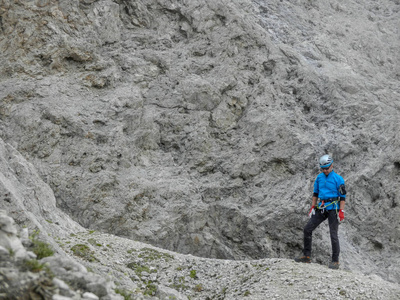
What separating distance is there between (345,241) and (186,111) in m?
6.99

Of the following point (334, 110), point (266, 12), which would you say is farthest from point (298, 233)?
point (266, 12)

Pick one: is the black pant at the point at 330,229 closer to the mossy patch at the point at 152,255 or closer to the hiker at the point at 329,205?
the hiker at the point at 329,205

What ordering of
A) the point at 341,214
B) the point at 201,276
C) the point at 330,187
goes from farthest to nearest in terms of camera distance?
the point at 330,187, the point at 341,214, the point at 201,276

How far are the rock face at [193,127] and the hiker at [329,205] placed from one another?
113 inches

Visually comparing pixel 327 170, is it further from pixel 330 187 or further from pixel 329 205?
pixel 329 205

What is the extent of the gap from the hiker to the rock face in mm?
2862

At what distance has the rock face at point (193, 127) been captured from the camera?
1323cm

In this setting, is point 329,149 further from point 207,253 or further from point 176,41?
point 176,41

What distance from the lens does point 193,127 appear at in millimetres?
15258

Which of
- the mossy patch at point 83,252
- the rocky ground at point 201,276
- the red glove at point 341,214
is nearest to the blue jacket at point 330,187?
the red glove at point 341,214

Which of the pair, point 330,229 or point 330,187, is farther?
point 330,187

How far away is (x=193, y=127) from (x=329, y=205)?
6.28 m

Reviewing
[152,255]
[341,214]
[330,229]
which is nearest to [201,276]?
[152,255]

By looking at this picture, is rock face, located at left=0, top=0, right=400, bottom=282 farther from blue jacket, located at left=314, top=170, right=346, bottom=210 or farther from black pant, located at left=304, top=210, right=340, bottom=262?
blue jacket, located at left=314, top=170, right=346, bottom=210
